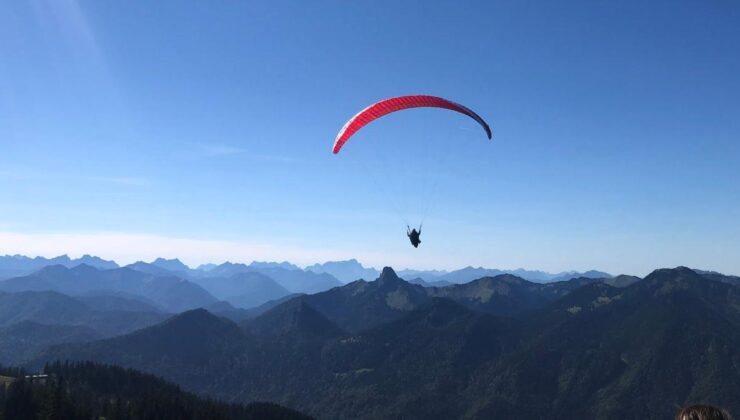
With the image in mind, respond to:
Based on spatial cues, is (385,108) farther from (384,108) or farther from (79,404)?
(79,404)

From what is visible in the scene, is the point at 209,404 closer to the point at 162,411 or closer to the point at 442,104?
the point at 162,411

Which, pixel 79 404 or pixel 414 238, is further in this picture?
pixel 79 404

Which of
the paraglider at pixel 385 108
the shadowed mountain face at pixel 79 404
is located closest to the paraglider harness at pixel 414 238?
the paraglider at pixel 385 108

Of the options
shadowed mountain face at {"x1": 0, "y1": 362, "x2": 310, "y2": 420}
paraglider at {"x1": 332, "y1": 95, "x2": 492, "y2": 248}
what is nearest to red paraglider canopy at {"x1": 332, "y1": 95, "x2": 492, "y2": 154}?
paraglider at {"x1": 332, "y1": 95, "x2": 492, "y2": 248}

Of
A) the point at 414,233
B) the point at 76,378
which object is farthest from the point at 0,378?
the point at 414,233

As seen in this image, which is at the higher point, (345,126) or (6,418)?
(345,126)

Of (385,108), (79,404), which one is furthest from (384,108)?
(79,404)

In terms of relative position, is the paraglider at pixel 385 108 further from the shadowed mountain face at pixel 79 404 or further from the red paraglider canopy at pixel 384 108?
the shadowed mountain face at pixel 79 404

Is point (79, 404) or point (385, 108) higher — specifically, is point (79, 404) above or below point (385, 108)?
below

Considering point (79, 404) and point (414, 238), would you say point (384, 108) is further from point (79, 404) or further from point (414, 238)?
point (79, 404)
